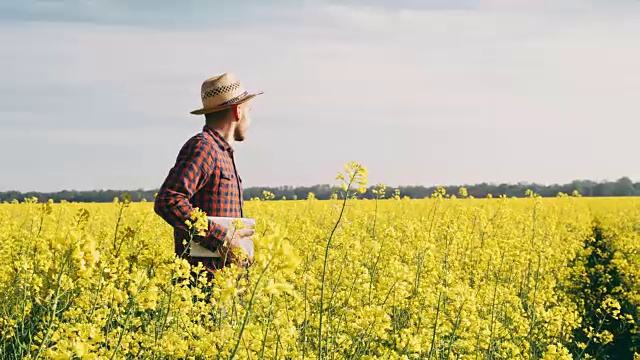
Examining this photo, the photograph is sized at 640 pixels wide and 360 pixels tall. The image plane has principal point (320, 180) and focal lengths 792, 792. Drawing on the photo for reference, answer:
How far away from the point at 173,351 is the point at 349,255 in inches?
52.4

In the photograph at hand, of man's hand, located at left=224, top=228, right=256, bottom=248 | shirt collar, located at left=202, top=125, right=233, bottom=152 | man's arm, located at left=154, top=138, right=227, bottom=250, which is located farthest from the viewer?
shirt collar, located at left=202, top=125, right=233, bottom=152

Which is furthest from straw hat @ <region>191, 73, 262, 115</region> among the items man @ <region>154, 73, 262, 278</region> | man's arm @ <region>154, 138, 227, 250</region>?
man's arm @ <region>154, 138, 227, 250</region>

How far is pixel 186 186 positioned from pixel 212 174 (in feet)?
0.70

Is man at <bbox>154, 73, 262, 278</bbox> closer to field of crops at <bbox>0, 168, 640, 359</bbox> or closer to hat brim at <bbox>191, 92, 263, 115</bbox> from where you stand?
hat brim at <bbox>191, 92, 263, 115</bbox>

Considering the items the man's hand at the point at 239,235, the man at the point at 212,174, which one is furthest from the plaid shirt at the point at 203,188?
the man's hand at the point at 239,235

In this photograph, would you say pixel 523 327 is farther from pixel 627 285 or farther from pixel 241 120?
pixel 627 285

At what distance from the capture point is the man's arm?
3945 mm

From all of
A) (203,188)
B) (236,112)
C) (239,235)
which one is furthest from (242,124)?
(239,235)

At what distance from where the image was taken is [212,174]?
13.9ft

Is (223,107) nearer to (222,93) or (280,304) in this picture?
(222,93)

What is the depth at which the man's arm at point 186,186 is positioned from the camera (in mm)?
3945

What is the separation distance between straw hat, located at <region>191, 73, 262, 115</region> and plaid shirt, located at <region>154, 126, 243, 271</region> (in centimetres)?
14

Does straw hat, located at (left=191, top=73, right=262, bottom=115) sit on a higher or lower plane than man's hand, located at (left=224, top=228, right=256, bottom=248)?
higher

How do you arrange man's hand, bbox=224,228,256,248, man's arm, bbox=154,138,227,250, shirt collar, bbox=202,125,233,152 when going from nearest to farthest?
man's hand, bbox=224,228,256,248 < man's arm, bbox=154,138,227,250 < shirt collar, bbox=202,125,233,152
